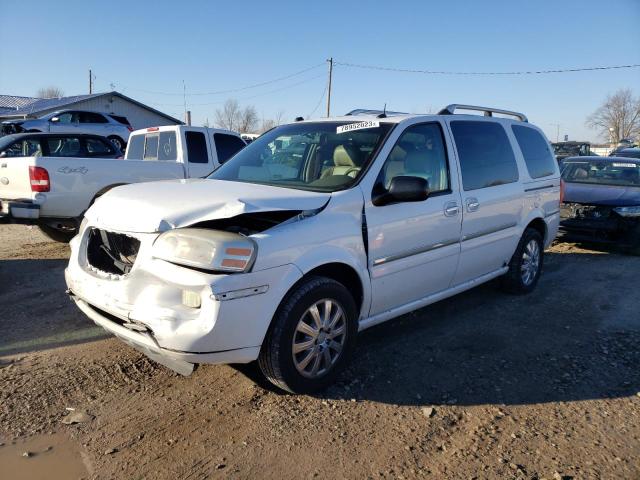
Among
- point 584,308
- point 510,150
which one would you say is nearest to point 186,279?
point 510,150

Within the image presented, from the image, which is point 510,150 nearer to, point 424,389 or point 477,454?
point 424,389

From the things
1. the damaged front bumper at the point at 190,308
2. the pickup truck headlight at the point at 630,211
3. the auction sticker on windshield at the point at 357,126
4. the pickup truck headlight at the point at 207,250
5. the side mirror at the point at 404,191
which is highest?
the auction sticker on windshield at the point at 357,126

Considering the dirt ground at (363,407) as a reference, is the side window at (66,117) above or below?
above

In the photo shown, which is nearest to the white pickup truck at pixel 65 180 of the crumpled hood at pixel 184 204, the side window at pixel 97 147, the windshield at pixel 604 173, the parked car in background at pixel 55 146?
the parked car in background at pixel 55 146

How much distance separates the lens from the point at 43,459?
8.48ft

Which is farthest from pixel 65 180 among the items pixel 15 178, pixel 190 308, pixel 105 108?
pixel 105 108

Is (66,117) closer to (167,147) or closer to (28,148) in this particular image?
(28,148)

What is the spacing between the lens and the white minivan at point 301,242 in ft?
9.03

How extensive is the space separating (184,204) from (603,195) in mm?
7283

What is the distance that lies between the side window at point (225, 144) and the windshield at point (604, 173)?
6082 mm

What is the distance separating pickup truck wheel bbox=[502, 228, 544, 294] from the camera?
5.30 metres

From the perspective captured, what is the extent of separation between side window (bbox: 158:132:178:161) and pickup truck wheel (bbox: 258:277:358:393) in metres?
5.86

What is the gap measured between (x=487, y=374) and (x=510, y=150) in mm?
2526

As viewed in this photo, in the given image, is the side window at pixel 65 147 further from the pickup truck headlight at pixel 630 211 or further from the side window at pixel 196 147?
the pickup truck headlight at pixel 630 211
